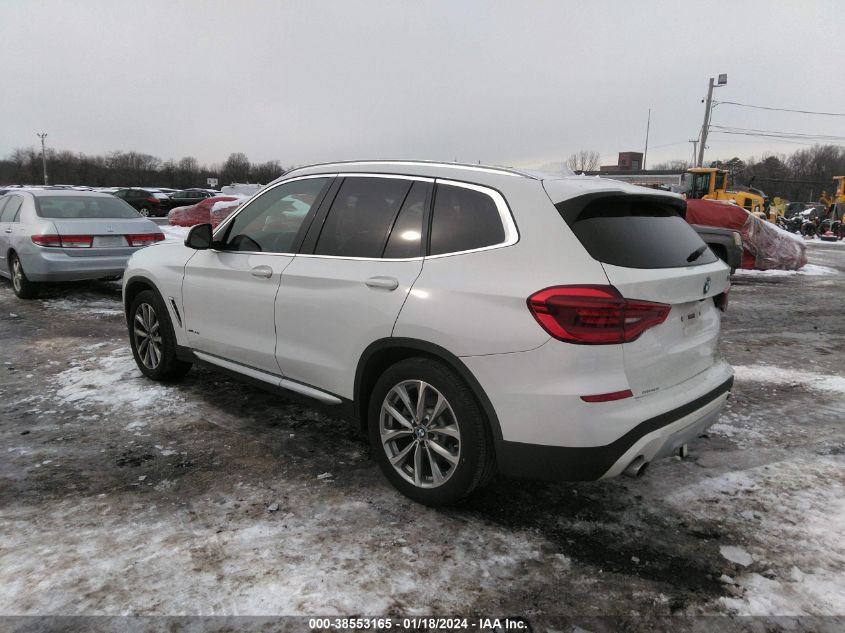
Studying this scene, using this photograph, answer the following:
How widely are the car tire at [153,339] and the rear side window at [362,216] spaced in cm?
199

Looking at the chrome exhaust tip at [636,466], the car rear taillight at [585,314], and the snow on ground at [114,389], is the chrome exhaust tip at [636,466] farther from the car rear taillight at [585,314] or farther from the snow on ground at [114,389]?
the snow on ground at [114,389]

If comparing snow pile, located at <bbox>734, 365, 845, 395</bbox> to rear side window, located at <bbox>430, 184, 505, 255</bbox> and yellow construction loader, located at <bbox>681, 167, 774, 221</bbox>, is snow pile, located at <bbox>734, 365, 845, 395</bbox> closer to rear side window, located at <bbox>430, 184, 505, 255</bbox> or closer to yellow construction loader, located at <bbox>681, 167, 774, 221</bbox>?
rear side window, located at <bbox>430, 184, 505, 255</bbox>

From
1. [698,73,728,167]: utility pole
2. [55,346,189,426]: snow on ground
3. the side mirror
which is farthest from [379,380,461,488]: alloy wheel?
[698,73,728,167]: utility pole

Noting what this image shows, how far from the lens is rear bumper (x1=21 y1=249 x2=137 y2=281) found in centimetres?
852

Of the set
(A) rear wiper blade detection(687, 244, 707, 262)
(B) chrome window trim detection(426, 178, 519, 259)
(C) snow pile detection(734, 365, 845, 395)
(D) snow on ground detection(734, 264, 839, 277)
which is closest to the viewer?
(B) chrome window trim detection(426, 178, 519, 259)

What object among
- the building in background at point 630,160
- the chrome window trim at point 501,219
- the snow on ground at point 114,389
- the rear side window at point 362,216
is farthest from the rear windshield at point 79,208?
the building in background at point 630,160

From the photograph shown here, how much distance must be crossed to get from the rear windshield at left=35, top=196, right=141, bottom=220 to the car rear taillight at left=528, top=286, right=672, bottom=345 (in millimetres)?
8840

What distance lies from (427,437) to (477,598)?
2.77ft

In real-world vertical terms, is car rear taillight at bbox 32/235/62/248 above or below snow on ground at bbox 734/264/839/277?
above

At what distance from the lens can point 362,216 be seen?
349cm

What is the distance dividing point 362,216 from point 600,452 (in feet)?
→ 6.22

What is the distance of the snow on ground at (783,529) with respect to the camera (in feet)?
8.08

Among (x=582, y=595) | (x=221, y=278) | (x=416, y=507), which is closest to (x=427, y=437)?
(x=416, y=507)

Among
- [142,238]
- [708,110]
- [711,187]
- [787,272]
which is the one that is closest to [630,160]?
[708,110]
